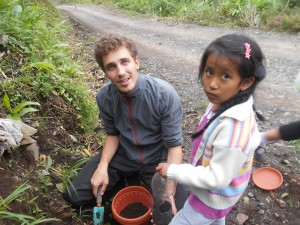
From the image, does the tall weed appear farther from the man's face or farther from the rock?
the rock

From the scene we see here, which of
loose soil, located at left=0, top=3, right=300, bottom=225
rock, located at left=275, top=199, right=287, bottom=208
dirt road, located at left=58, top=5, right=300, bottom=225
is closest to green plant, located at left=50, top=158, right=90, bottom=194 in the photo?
loose soil, located at left=0, top=3, right=300, bottom=225

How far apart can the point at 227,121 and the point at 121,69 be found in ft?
3.32

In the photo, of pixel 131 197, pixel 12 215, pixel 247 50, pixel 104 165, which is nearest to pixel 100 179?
pixel 104 165

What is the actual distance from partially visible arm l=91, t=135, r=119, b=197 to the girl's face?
1349 mm

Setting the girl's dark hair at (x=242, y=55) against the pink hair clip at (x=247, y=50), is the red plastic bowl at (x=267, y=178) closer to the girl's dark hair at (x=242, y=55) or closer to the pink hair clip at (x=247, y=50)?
the girl's dark hair at (x=242, y=55)

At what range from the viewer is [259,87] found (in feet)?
10.5

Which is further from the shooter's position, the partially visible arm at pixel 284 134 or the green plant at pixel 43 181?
the green plant at pixel 43 181

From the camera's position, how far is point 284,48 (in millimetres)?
6680

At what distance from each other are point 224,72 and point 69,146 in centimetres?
213

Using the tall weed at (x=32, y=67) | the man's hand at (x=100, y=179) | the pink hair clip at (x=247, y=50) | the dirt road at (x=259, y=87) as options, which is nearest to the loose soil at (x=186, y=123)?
the dirt road at (x=259, y=87)

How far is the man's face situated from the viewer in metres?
2.24

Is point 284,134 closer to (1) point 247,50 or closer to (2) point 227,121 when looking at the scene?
(2) point 227,121

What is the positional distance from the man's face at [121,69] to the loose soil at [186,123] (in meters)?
0.95

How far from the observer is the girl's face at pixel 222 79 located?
1.49 meters
